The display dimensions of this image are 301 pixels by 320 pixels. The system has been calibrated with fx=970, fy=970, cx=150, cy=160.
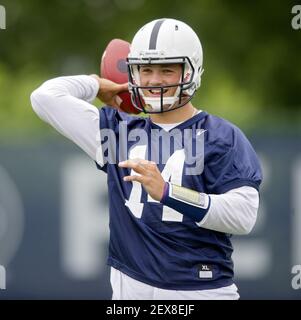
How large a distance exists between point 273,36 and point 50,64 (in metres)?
1.65

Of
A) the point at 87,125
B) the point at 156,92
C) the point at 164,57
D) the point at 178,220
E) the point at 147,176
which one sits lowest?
the point at 178,220

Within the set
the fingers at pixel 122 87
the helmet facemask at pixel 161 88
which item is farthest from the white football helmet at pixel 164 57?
the fingers at pixel 122 87

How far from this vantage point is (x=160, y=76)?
3.15 meters

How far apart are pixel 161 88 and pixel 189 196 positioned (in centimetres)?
38

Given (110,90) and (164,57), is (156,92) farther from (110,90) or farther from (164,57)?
(110,90)

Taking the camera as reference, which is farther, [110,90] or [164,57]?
[110,90]

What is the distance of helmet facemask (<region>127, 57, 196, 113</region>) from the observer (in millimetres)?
3107

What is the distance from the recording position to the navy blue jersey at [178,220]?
3.09 m

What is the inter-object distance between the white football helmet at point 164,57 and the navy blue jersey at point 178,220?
103mm

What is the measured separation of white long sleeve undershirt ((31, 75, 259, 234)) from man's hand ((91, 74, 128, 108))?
0.12 ft

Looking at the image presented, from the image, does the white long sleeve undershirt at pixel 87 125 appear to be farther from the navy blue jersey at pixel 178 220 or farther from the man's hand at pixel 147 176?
the man's hand at pixel 147 176

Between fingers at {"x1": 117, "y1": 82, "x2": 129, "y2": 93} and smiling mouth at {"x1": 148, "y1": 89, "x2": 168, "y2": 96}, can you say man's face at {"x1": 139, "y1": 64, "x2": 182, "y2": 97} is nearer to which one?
smiling mouth at {"x1": 148, "y1": 89, "x2": 168, "y2": 96}

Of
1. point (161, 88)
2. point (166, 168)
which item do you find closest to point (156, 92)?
point (161, 88)

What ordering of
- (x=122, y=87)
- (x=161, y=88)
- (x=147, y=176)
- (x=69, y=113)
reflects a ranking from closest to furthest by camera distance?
(x=147, y=176) → (x=161, y=88) → (x=69, y=113) → (x=122, y=87)
